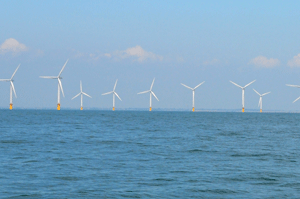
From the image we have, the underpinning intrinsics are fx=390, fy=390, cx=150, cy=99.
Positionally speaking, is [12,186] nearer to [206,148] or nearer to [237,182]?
[237,182]

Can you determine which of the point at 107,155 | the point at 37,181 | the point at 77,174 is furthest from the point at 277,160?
the point at 37,181

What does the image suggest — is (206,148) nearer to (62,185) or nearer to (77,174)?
(77,174)

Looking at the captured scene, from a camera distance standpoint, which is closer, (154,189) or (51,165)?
(154,189)

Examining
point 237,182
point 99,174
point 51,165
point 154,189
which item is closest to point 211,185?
point 237,182

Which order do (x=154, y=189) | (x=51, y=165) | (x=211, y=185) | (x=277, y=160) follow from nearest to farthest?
(x=154, y=189) → (x=211, y=185) → (x=51, y=165) → (x=277, y=160)

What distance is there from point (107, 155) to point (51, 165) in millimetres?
7007

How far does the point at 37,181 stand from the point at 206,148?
74.2ft

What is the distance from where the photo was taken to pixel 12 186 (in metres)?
21.1

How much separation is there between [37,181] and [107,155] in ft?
39.9

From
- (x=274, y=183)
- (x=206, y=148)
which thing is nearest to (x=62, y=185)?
(x=274, y=183)

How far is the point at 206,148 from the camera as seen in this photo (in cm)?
4131

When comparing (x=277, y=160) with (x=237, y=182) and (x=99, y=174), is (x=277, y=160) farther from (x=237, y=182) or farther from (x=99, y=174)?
(x=99, y=174)

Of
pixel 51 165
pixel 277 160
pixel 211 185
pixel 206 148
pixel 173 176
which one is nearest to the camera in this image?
pixel 211 185

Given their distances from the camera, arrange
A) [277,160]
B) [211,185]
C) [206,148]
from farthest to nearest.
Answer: [206,148], [277,160], [211,185]
